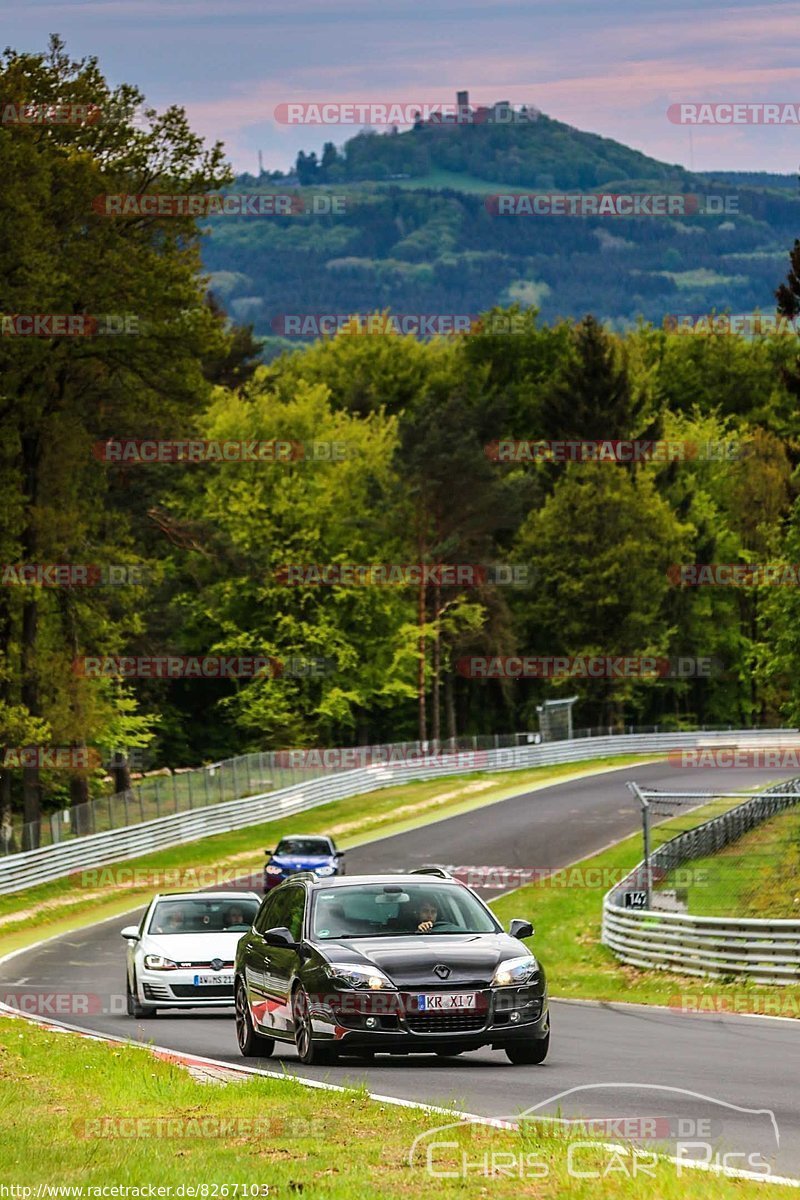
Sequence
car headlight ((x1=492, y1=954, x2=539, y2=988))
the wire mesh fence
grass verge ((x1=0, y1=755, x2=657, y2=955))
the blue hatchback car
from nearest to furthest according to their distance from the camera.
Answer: car headlight ((x1=492, y1=954, x2=539, y2=988))
the wire mesh fence
the blue hatchback car
grass verge ((x1=0, y1=755, x2=657, y2=955))

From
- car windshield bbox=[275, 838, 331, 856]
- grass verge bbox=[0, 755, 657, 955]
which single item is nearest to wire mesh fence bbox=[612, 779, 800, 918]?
car windshield bbox=[275, 838, 331, 856]

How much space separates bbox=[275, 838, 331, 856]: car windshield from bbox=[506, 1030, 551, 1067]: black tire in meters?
29.1

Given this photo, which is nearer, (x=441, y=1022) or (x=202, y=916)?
(x=441, y=1022)

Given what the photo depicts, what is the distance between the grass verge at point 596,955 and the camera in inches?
905

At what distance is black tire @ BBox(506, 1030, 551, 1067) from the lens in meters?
14.6

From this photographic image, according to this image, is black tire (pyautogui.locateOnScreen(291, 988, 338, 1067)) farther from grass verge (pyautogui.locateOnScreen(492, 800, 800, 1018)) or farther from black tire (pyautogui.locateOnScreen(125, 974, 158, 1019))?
black tire (pyautogui.locateOnScreen(125, 974, 158, 1019))

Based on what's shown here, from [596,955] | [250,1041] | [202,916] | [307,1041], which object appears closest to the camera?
[307,1041]

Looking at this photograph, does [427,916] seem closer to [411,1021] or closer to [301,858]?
[411,1021]

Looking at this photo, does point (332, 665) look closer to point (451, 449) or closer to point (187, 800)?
point (451, 449)

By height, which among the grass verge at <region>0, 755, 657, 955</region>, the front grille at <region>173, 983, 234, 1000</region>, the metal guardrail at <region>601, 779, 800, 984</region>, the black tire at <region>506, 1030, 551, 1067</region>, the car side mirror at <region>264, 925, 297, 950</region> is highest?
the car side mirror at <region>264, 925, 297, 950</region>

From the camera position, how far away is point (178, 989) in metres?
22.4

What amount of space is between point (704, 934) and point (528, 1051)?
40.0ft

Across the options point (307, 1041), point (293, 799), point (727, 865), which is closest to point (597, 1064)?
point (307, 1041)

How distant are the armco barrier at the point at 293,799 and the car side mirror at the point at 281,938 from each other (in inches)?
1256
